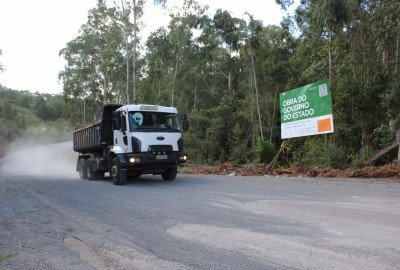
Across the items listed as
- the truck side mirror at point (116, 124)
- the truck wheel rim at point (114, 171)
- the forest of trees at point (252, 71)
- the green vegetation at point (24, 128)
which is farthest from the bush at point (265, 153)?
the green vegetation at point (24, 128)

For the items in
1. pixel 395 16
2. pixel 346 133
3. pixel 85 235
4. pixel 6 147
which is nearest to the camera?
pixel 85 235

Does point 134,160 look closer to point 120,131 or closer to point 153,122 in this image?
point 120,131

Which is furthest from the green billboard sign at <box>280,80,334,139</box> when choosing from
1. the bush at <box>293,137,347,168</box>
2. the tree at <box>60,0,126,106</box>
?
the tree at <box>60,0,126,106</box>

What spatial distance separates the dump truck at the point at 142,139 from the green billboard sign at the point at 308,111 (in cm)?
564

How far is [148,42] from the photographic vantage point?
4069 cm

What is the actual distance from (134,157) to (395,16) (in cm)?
978

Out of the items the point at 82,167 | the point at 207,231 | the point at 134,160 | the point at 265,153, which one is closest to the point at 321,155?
the point at 265,153

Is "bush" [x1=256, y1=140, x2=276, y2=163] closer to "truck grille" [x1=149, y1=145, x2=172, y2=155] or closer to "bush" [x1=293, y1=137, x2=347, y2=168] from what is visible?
"bush" [x1=293, y1=137, x2=347, y2=168]

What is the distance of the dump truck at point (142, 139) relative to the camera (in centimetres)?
1322

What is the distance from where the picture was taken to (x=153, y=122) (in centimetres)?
1373

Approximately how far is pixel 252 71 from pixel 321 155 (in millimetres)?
17293

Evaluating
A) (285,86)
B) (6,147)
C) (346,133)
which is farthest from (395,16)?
(6,147)

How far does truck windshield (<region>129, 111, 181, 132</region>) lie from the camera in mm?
13383

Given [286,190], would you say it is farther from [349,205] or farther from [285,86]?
[285,86]
